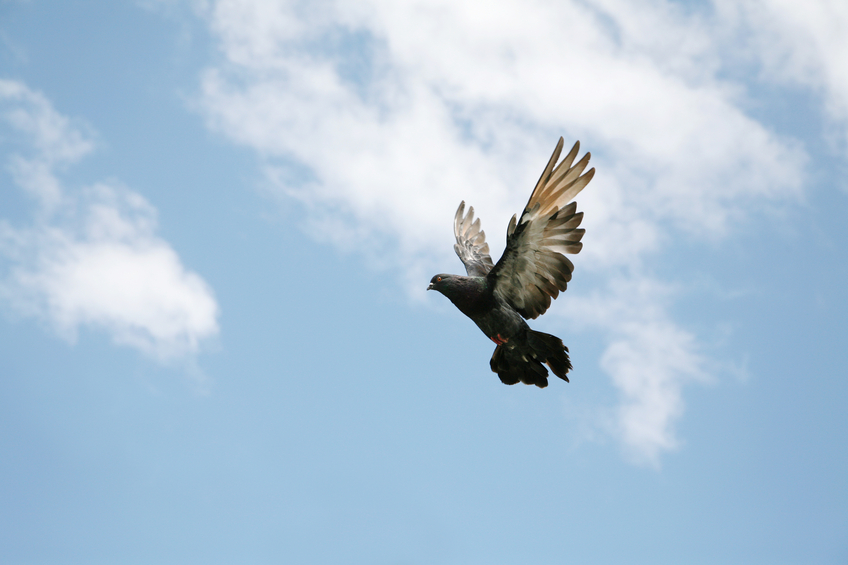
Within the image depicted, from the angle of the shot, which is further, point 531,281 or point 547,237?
point 531,281

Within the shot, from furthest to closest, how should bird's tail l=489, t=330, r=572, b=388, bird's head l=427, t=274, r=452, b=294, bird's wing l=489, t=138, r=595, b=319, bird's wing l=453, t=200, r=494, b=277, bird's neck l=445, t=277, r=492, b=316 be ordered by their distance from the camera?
bird's wing l=453, t=200, r=494, b=277
bird's head l=427, t=274, r=452, b=294
bird's neck l=445, t=277, r=492, b=316
bird's tail l=489, t=330, r=572, b=388
bird's wing l=489, t=138, r=595, b=319

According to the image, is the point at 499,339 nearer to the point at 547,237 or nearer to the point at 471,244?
the point at 547,237

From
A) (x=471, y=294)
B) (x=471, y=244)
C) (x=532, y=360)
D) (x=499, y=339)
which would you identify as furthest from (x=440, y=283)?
(x=471, y=244)

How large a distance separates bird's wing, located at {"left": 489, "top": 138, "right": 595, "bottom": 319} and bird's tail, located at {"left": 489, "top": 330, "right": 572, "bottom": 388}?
48 cm

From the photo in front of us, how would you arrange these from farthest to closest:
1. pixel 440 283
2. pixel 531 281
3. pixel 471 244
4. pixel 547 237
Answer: pixel 471 244, pixel 440 283, pixel 531 281, pixel 547 237

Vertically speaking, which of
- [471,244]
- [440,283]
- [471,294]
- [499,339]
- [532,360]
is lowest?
[532,360]

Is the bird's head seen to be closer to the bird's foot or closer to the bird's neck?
the bird's neck

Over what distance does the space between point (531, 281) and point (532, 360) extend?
1.19m

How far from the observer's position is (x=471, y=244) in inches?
516

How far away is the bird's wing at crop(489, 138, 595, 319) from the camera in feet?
28.5

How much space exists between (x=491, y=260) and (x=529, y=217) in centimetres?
410

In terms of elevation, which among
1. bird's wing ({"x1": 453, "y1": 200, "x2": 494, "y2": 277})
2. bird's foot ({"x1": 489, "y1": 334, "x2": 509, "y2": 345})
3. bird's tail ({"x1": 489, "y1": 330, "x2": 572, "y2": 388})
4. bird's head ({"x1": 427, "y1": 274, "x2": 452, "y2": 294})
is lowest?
bird's tail ({"x1": 489, "y1": 330, "x2": 572, "y2": 388})

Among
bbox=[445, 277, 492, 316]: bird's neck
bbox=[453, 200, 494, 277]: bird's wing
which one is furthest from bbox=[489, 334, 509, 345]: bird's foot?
bbox=[453, 200, 494, 277]: bird's wing

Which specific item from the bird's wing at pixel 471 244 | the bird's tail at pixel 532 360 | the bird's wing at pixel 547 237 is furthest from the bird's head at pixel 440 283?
the bird's wing at pixel 471 244
